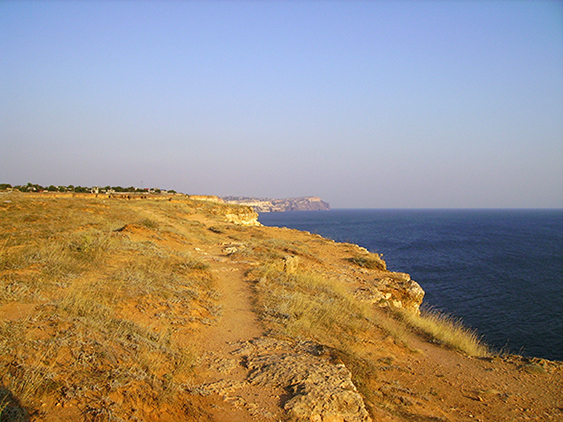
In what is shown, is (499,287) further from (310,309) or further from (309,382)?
(309,382)

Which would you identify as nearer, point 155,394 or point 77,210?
point 155,394

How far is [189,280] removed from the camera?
374 inches

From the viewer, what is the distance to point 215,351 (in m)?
5.91

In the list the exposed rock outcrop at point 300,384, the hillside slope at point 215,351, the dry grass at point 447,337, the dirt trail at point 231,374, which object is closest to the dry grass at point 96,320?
the hillside slope at point 215,351

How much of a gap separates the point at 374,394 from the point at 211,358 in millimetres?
2639

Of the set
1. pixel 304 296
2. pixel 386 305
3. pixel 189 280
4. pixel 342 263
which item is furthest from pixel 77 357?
pixel 342 263

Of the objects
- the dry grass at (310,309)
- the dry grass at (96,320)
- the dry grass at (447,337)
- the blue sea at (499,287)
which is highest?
the dry grass at (96,320)

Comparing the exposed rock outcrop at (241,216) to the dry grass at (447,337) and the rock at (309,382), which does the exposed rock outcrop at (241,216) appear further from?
the rock at (309,382)

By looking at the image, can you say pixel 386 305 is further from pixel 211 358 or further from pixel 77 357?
pixel 77 357

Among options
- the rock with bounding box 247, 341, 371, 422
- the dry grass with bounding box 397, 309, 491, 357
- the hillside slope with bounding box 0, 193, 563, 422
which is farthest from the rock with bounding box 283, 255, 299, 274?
the rock with bounding box 247, 341, 371, 422

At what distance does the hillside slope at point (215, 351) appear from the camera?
411 cm

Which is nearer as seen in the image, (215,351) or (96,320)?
(96,320)

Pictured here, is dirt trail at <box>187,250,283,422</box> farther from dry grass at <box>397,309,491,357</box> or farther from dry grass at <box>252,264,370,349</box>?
dry grass at <box>397,309,491,357</box>

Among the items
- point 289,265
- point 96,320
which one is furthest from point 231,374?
point 289,265
